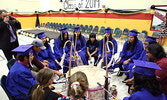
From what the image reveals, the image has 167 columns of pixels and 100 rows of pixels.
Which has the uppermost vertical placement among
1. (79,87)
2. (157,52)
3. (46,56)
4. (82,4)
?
(82,4)

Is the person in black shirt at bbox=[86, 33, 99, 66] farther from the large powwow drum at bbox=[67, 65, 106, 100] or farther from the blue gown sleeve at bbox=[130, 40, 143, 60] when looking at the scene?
the large powwow drum at bbox=[67, 65, 106, 100]

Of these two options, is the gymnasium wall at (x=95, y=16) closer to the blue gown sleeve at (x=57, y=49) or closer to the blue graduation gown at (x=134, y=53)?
the blue graduation gown at (x=134, y=53)

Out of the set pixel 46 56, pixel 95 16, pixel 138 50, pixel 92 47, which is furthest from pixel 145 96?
pixel 95 16

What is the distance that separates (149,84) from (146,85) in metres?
0.03

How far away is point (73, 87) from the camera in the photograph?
47.4 inches

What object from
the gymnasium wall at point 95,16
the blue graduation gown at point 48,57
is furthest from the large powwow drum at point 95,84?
the gymnasium wall at point 95,16

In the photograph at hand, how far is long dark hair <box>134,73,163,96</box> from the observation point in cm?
132

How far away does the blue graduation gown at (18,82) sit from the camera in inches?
68.6

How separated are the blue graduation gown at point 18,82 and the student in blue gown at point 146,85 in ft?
4.89

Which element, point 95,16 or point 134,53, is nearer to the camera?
point 134,53

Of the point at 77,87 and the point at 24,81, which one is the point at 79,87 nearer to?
the point at 77,87

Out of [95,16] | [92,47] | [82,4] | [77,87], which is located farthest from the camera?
[82,4]

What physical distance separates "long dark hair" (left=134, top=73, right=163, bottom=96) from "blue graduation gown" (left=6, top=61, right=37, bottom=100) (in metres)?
1.50

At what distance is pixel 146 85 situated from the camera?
135cm
